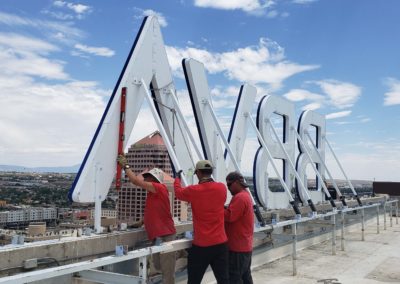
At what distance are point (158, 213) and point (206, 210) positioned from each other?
67 centimetres

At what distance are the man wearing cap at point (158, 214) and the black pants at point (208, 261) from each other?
11.8 inches

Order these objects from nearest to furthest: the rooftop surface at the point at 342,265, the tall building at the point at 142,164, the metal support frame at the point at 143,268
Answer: the metal support frame at the point at 143,268 → the tall building at the point at 142,164 → the rooftop surface at the point at 342,265

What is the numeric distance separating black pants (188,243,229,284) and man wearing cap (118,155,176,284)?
11.8 inches

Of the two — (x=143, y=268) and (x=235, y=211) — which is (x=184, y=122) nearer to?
(x=235, y=211)

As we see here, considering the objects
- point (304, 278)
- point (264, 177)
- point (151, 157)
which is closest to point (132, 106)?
point (151, 157)

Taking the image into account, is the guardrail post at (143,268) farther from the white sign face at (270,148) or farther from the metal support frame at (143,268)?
the white sign face at (270,148)

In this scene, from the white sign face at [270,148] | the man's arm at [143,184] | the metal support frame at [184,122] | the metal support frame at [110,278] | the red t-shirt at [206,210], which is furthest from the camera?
the white sign face at [270,148]

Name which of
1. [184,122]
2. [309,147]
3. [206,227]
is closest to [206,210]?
[206,227]

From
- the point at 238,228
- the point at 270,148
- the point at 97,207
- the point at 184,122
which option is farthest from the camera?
the point at 270,148

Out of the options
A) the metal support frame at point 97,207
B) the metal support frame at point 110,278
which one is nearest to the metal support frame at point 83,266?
the metal support frame at point 110,278

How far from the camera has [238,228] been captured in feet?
16.6

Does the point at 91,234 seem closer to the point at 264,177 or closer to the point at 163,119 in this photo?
the point at 163,119

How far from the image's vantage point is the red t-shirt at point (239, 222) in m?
4.96

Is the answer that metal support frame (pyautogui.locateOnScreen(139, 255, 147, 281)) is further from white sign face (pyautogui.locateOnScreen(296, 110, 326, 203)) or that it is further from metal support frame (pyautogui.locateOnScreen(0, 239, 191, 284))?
white sign face (pyautogui.locateOnScreen(296, 110, 326, 203))
